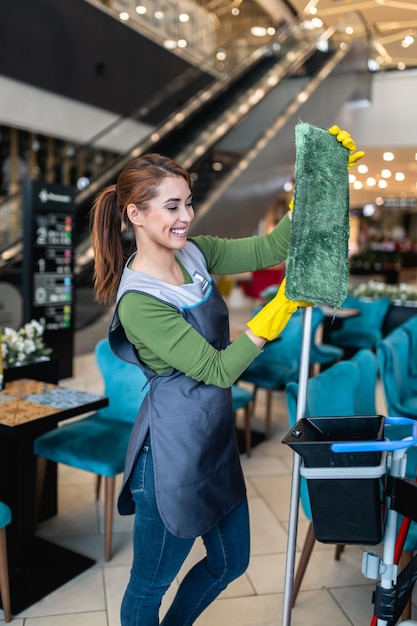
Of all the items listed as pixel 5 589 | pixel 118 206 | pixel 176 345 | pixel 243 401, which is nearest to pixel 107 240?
pixel 118 206

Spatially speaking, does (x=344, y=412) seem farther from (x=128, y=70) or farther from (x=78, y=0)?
(x=128, y=70)

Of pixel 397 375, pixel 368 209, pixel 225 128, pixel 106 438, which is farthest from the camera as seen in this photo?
pixel 368 209

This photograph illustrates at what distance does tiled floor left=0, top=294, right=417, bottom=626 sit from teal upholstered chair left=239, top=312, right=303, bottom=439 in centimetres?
89

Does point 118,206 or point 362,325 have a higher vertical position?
point 118,206

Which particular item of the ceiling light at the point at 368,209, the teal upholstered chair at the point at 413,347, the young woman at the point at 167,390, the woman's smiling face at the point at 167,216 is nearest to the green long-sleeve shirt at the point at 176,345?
the young woman at the point at 167,390

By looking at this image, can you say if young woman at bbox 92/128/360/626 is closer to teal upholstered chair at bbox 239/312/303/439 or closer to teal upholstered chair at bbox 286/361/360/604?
teal upholstered chair at bbox 286/361/360/604

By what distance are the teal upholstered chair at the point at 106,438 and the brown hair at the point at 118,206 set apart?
48.0 inches

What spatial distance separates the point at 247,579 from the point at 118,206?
1.80m

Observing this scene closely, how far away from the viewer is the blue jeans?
1.64m

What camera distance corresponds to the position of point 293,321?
15.2ft

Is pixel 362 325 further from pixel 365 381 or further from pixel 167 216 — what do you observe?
pixel 167 216

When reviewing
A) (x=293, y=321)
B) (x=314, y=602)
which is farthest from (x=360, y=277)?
(x=314, y=602)

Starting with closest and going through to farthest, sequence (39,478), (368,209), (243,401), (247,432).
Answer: (39,478)
(243,401)
(247,432)
(368,209)

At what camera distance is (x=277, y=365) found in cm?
468
